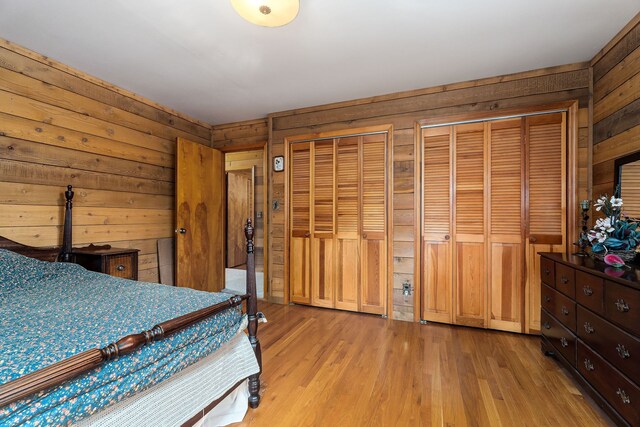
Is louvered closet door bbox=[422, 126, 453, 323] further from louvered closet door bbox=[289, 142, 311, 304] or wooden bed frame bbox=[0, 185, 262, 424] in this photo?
Result: wooden bed frame bbox=[0, 185, 262, 424]

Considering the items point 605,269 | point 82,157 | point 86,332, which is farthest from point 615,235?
point 82,157

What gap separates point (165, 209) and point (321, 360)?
259 cm

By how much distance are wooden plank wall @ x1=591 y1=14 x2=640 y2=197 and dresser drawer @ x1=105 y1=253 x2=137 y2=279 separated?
3.99m

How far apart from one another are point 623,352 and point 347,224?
7.52ft

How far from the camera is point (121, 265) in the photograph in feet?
8.23

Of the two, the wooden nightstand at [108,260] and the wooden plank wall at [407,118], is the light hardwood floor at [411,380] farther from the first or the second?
the wooden nightstand at [108,260]

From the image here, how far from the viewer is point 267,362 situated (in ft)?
7.12

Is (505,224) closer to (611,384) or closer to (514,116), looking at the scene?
(514,116)

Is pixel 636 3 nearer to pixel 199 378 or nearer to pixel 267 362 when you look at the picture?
pixel 199 378

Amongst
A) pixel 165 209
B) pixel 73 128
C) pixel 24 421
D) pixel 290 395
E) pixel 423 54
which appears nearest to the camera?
pixel 24 421

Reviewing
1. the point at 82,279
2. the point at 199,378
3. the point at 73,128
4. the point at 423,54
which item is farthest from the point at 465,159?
the point at 73,128

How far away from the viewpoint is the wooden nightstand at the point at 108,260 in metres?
2.38

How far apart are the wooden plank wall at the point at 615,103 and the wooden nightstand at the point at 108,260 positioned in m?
3.99

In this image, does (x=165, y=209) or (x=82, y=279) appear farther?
(x=165, y=209)
